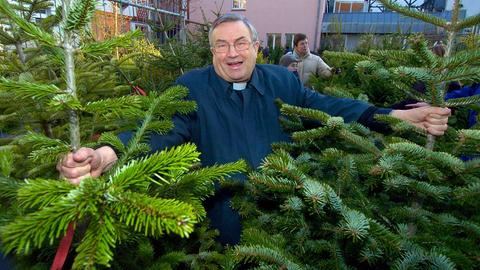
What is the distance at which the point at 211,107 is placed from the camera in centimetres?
218

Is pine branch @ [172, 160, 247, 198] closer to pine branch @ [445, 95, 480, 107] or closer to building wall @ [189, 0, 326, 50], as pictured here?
pine branch @ [445, 95, 480, 107]

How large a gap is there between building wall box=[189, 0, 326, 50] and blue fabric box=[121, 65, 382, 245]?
79.5 ft

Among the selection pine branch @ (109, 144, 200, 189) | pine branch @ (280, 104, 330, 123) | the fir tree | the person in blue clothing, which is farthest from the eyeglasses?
pine branch @ (109, 144, 200, 189)

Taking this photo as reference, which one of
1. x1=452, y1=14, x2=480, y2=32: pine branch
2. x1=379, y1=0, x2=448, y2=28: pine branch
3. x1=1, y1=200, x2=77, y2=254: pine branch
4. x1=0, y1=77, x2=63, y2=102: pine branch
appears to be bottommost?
x1=1, y1=200, x2=77, y2=254: pine branch

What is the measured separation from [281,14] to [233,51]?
26.6 meters

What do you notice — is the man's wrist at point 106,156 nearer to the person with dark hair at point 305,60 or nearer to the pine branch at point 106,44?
the pine branch at point 106,44

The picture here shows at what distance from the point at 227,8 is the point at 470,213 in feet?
93.3

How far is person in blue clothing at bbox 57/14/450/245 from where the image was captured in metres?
1.97

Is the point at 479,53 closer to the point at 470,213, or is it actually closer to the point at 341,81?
the point at 470,213

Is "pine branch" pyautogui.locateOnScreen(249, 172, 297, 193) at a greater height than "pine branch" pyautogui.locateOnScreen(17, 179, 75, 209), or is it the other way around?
"pine branch" pyautogui.locateOnScreen(17, 179, 75, 209)

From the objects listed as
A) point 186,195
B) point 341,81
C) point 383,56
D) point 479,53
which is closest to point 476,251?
point 479,53

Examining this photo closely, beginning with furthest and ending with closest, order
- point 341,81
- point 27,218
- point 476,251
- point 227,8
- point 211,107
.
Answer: point 227,8 < point 341,81 < point 211,107 < point 476,251 < point 27,218

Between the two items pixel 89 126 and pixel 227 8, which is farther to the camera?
pixel 227 8

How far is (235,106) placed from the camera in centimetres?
224
